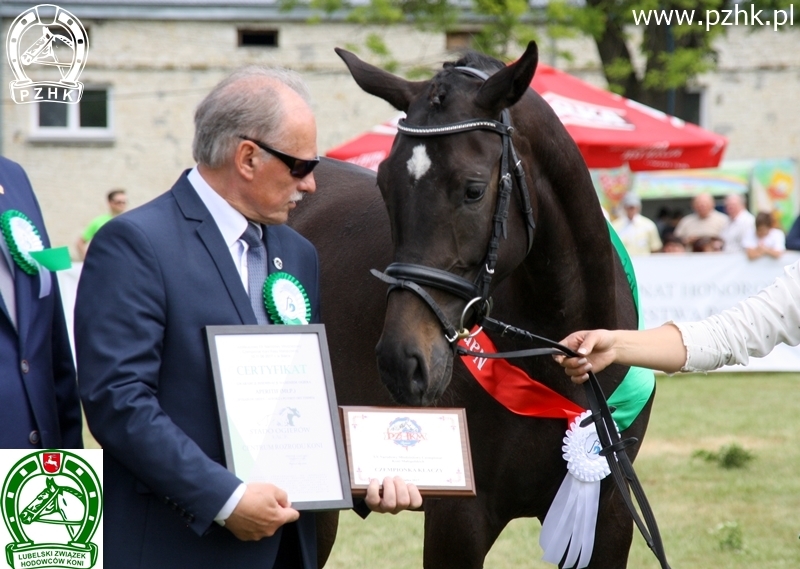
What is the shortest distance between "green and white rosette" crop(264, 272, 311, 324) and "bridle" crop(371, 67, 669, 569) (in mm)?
516

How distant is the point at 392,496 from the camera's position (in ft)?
7.52

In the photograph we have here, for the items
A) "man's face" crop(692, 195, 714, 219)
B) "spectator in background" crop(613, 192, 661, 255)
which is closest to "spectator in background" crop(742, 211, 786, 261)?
"spectator in background" crop(613, 192, 661, 255)

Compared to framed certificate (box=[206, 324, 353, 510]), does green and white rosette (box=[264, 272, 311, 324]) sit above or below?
above

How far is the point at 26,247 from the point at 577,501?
2.05m

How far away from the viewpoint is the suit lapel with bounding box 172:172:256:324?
7.62 ft

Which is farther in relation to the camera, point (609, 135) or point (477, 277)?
point (609, 135)

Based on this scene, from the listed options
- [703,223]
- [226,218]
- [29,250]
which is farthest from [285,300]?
[703,223]

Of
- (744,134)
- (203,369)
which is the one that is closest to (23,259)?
(203,369)

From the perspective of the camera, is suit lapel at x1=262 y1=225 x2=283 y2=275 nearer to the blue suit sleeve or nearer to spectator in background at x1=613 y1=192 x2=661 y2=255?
the blue suit sleeve

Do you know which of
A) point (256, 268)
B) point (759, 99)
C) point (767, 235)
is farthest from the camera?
point (759, 99)

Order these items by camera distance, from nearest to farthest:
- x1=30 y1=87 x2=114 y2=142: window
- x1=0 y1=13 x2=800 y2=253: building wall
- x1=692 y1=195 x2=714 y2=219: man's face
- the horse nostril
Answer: the horse nostril
x1=692 y1=195 x2=714 y2=219: man's face
x1=30 y1=87 x2=114 y2=142: window
x1=0 y1=13 x2=800 y2=253: building wall

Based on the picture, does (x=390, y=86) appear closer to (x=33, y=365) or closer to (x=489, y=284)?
(x=489, y=284)

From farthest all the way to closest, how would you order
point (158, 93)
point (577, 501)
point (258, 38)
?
point (258, 38)
point (158, 93)
point (577, 501)

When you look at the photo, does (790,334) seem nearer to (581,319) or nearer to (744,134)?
(581,319)
